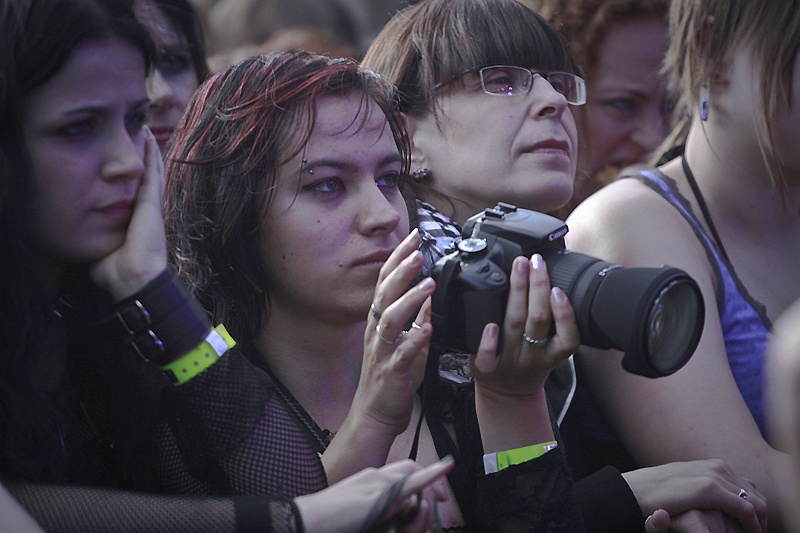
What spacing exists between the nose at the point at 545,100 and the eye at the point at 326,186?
1.88ft

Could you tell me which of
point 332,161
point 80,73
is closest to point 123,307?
point 80,73

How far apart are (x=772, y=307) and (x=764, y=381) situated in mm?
195

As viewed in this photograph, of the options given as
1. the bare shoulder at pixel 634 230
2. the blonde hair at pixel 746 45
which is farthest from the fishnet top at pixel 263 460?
the blonde hair at pixel 746 45

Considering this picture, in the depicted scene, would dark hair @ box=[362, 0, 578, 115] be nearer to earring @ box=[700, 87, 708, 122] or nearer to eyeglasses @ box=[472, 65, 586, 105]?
eyeglasses @ box=[472, 65, 586, 105]

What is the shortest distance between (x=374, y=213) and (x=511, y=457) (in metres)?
0.44

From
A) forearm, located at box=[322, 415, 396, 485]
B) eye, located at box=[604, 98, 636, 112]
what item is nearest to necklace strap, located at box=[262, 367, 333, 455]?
forearm, located at box=[322, 415, 396, 485]

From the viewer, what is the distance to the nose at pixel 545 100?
202cm

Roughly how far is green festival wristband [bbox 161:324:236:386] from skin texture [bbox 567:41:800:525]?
83 centimetres

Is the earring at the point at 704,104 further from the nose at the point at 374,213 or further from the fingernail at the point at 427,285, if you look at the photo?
the fingernail at the point at 427,285

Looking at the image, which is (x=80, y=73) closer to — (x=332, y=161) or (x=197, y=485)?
(x=332, y=161)

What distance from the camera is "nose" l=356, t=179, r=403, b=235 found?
1.59 m

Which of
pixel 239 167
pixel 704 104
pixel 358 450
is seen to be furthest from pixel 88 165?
pixel 704 104

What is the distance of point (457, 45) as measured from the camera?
2049 millimetres

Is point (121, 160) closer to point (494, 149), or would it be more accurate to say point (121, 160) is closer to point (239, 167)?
point (239, 167)
